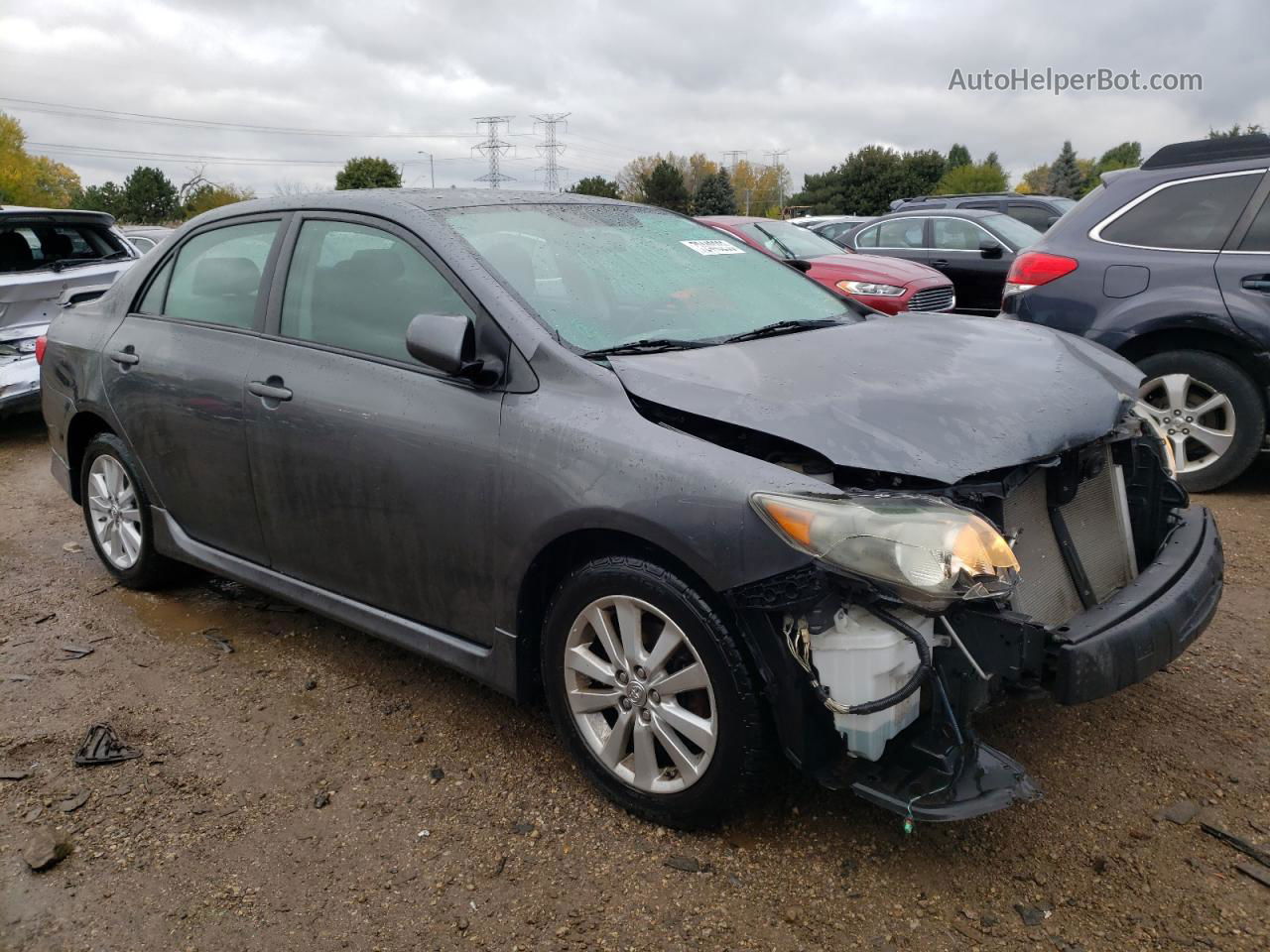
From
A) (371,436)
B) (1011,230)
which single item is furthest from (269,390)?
(1011,230)

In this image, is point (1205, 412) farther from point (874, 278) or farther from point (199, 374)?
point (199, 374)

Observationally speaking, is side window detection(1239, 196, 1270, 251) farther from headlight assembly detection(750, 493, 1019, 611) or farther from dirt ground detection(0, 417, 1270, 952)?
headlight assembly detection(750, 493, 1019, 611)

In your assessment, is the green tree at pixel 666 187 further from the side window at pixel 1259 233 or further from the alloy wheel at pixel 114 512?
the alloy wheel at pixel 114 512

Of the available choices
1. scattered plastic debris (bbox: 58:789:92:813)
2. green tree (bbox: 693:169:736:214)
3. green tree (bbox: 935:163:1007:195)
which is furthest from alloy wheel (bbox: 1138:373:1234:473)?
green tree (bbox: 693:169:736:214)

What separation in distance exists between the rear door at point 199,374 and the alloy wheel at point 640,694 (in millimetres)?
1573

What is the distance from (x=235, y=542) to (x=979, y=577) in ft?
9.15

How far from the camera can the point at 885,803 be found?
7.32 feet

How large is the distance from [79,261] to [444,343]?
717 centimetres

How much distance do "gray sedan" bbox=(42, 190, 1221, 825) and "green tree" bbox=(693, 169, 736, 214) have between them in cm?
7566

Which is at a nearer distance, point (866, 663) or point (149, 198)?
point (866, 663)

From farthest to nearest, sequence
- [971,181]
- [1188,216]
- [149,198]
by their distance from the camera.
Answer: [971,181] < [149,198] < [1188,216]

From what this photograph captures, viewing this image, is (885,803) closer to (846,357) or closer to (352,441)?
(846,357)

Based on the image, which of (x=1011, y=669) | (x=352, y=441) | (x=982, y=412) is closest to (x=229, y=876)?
(x=352, y=441)

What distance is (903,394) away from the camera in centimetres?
259
